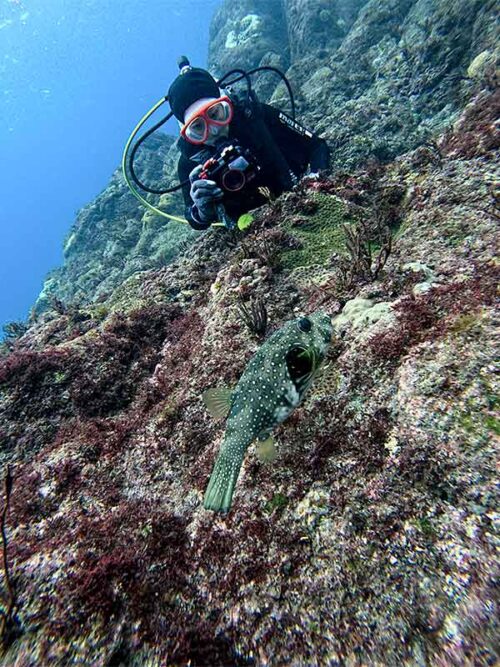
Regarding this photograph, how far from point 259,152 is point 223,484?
7.25 m

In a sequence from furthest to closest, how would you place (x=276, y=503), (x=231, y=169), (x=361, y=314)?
(x=231, y=169)
(x=361, y=314)
(x=276, y=503)

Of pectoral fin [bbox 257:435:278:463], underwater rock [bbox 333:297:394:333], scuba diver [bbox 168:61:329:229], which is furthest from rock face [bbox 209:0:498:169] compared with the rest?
pectoral fin [bbox 257:435:278:463]

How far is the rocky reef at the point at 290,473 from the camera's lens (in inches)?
79.0

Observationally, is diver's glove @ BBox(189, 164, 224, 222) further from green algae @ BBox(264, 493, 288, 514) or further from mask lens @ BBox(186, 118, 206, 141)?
green algae @ BBox(264, 493, 288, 514)

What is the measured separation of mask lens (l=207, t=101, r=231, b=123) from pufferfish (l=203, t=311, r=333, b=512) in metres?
6.05

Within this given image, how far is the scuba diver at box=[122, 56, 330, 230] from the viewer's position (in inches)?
249

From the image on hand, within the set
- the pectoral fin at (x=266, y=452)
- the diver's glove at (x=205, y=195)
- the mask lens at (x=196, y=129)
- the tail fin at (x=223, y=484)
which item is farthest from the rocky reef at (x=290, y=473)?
the mask lens at (x=196, y=129)

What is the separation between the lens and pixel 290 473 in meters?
2.80

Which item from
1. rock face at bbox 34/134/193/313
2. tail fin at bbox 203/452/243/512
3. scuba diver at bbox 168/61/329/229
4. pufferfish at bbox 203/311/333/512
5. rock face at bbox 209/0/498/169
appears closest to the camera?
tail fin at bbox 203/452/243/512

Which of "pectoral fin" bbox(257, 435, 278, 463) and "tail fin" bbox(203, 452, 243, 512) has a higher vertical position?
"tail fin" bbox(203, 452, 243, 512)

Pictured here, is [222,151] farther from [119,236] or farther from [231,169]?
[119,236]

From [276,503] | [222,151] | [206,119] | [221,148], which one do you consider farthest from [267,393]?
[206,119]

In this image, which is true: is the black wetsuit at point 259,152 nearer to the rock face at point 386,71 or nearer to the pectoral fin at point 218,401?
the rock face at point 386,71

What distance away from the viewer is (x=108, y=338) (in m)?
5.50
